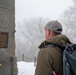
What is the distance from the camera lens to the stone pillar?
629cm

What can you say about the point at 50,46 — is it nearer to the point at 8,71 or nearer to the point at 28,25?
the point at 8,71

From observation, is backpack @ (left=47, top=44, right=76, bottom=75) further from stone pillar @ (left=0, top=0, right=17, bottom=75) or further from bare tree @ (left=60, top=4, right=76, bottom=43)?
bare tree @ (left=60, top=4, right=76, bottom=43)

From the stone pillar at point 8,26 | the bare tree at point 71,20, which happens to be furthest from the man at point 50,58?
the bare tree at point 71,20

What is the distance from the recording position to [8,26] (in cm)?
639

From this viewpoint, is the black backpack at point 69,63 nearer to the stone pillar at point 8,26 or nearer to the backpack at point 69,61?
the backpack at point 69,61

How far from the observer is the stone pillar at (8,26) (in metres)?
6.29

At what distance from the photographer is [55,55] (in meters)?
2.71

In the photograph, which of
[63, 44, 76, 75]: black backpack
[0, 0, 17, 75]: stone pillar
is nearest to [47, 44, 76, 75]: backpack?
[63, 44, 76, 75]: black backpack

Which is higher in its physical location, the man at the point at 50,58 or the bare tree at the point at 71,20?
the bare tree at the point at 71,20

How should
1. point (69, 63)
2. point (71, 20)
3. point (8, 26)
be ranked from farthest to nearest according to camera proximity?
point (71, 20), point (8, 26), point (69, 63)

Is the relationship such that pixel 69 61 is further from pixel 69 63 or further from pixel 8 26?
pixel 8 26

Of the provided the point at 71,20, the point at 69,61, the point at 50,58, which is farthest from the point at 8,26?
the point at 71,20

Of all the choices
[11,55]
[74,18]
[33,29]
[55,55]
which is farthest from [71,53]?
[33,29]

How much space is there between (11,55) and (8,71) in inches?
16.3
